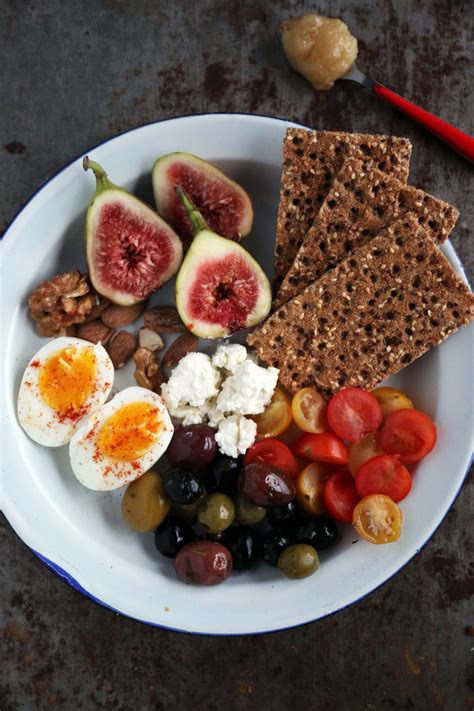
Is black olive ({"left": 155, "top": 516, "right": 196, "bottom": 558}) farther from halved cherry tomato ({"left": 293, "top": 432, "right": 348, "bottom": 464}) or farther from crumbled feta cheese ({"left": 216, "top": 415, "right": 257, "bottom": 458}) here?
halved cherry tomato ({"left": 293, "top": 432, "right": 348, "bottom": 464})

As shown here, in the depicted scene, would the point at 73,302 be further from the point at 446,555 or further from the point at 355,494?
the point at 446,555

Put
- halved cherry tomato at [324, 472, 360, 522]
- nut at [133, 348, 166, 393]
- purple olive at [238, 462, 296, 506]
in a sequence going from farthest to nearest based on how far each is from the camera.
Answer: nut at [133, 348, 166, 393] → halved cherry tomato at [324, 472, 360, 522] → purple olive at [238, 462, 296, 506]

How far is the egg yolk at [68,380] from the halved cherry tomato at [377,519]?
2.97ft

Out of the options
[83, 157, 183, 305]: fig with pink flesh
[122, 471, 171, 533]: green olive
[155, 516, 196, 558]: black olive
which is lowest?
[155, 516, 196, 558]: black olive

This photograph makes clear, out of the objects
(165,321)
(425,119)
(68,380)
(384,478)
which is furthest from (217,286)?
(425,119)

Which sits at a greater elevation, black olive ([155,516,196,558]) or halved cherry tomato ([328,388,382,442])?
halved cherry tomato ([328,388,382,442])

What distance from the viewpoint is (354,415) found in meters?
1.99

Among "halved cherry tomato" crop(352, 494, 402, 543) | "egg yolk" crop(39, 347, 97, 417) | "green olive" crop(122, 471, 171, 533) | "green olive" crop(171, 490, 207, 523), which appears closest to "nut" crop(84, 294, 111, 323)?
"egg yolk" crop(39, 347, 97, 417)

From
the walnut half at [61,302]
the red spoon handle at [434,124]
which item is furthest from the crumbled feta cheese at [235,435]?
the red spoon handle at [434,124]

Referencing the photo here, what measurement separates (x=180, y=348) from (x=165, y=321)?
10cm

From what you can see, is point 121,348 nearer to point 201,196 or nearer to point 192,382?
point 192,382

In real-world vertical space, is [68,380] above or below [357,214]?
below

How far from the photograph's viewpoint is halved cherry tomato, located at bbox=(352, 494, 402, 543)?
1.93 meters

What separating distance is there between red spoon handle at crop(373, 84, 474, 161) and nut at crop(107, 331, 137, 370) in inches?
46.1
